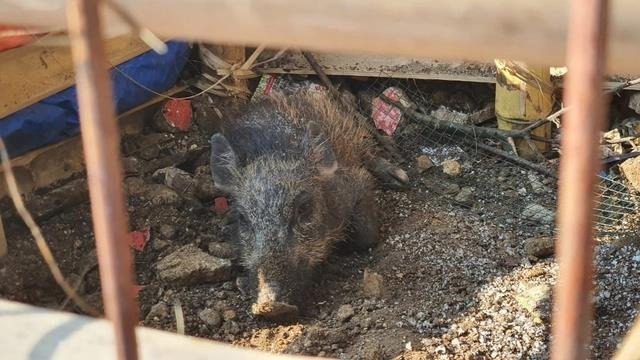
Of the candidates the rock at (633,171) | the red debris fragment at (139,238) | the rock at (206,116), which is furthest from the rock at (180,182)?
the rock at (633,171)

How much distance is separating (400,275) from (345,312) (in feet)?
1.45

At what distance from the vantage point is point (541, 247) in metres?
4.43

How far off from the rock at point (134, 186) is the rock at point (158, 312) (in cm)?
110

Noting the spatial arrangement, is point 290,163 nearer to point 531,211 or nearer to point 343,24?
point 531,211

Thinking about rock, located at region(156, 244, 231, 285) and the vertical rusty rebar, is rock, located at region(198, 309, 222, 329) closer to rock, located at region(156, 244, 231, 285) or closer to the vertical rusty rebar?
Answer: rock, located at region(156, 244, 231, 285)

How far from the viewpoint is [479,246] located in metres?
4.64

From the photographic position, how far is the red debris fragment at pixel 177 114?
19.1ft

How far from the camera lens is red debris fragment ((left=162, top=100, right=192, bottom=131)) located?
19.1 ft

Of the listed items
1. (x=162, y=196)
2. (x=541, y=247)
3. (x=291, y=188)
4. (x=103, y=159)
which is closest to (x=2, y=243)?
(x=162, y=196)

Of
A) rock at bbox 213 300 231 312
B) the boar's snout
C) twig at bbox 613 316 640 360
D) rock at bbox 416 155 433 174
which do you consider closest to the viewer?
twig at bbox 613 316 640 360

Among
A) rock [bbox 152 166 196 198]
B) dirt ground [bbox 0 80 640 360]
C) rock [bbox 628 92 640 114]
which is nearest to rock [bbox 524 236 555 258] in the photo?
dirt ground [bbox 0 80 640 360]

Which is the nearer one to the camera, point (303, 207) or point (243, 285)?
point (243, 285)

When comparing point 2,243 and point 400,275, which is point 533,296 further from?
point 2,243

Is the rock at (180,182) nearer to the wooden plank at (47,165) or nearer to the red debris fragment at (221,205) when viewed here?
the red debris fragment at (221,205)
